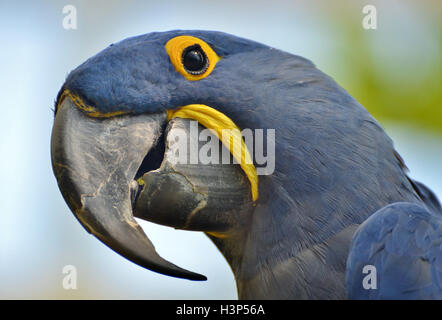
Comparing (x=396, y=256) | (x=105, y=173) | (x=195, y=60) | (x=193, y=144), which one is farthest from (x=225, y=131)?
(x=396, y=256)

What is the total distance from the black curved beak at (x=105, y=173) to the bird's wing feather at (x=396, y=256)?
592 mm

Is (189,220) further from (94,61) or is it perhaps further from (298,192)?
(94,61)

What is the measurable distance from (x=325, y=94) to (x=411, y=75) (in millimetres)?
2484

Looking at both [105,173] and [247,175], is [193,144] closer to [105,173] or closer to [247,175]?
[247,175]

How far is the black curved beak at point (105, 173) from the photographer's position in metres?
2.30

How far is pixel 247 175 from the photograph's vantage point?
2.52 meters

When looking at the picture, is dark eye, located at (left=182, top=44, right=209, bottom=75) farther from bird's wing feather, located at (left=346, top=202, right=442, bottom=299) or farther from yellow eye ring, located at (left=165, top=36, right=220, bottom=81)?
bird's wing feather, located at (left=346, top=202, right=442, bottom=299)

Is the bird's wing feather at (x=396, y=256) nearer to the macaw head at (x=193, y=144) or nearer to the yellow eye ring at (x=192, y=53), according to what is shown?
the macaw head at (x=193, y=144)

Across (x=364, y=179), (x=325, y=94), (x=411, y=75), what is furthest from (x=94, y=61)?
(x=411, y=75)

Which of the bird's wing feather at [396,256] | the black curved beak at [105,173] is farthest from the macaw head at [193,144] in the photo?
the bird's wing feather at [396,256]

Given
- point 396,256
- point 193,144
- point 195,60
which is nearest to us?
point 396,256

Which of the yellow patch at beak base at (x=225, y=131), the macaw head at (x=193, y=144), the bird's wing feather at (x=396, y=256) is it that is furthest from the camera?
the yellow patch at beak base at (x=225, y=131)
